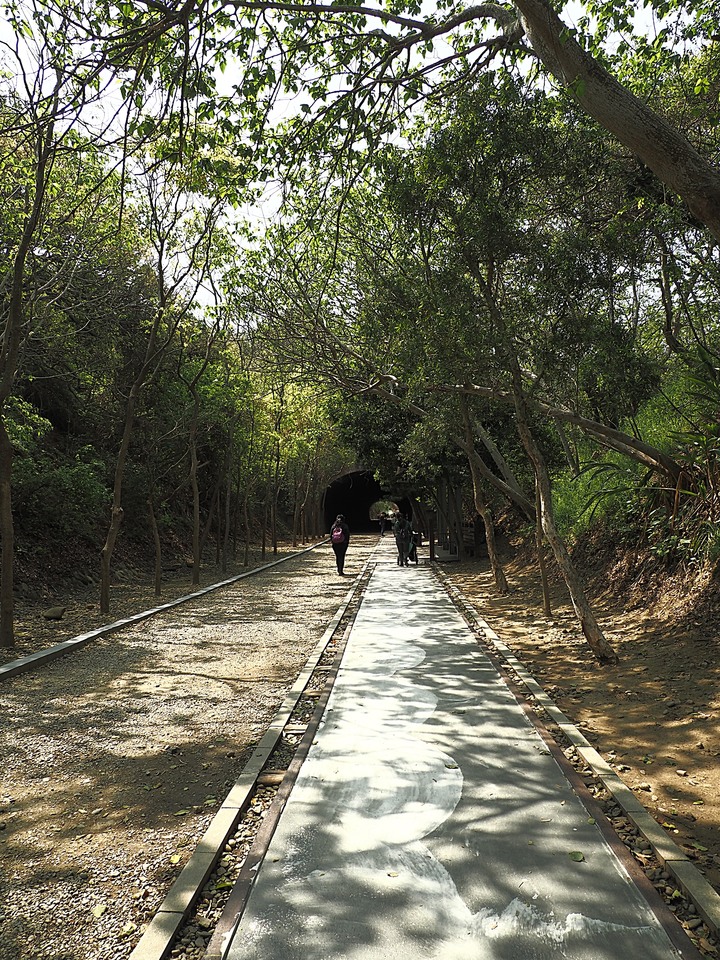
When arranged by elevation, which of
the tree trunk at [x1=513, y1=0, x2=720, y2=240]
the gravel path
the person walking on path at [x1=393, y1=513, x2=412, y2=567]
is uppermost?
the tree trunk at [x1=513, y1=0, x2=720, y2=240]

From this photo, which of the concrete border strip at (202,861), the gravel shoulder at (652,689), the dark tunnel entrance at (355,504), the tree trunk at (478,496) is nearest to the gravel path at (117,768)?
the concrete border strip at (202,861)

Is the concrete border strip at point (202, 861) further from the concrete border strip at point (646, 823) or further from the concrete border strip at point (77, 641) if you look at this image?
the concrete border strip at point (77, 641)

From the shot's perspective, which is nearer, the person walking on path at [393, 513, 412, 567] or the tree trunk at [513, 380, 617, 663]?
the tree trunk at [513, 380, 617, 663]

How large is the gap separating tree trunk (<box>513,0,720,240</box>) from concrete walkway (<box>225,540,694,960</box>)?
367cm

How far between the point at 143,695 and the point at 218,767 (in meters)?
2.36

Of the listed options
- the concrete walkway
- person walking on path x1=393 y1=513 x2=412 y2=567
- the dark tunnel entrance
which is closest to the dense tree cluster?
the concrete walkway

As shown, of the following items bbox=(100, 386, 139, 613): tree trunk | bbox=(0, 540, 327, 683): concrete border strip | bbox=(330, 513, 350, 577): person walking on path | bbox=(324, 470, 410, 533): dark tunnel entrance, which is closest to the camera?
bbox=(0, 540, 327, 683): concrete border strip

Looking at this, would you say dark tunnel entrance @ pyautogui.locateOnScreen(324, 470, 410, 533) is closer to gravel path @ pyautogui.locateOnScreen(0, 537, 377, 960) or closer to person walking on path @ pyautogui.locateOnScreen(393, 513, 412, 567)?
person walking on path @ pyautogui.locateOnScreen(393, 513, 412, 567)

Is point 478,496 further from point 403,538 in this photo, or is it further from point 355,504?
point 355,504

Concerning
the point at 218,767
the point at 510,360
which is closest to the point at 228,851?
the point at 218,767

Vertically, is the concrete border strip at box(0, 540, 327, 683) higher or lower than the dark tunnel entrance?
lower

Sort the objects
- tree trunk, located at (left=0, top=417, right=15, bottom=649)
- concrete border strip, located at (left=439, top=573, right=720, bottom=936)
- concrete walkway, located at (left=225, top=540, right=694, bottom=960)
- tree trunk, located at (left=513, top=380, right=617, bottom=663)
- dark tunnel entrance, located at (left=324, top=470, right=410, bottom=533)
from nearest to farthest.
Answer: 1. concrete walkway, located at (left=225, top=540, right=694, bottom=960)
2. concrete border strip, located at (left=439, top=573, right=720, bottom=936)
3. tree trunk, located at (left=513, top=380, right=617, bottom=663)
4. tree trunk, located at (left=0, top=417, right=15, bottom=649)
5. dark tunnel entrance, located at (left=324, top=470, right=410, bottom=533)

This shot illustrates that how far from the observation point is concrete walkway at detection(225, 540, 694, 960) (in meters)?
2.86

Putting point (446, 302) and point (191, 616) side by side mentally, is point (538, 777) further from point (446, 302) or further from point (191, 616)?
point (191, 616)
